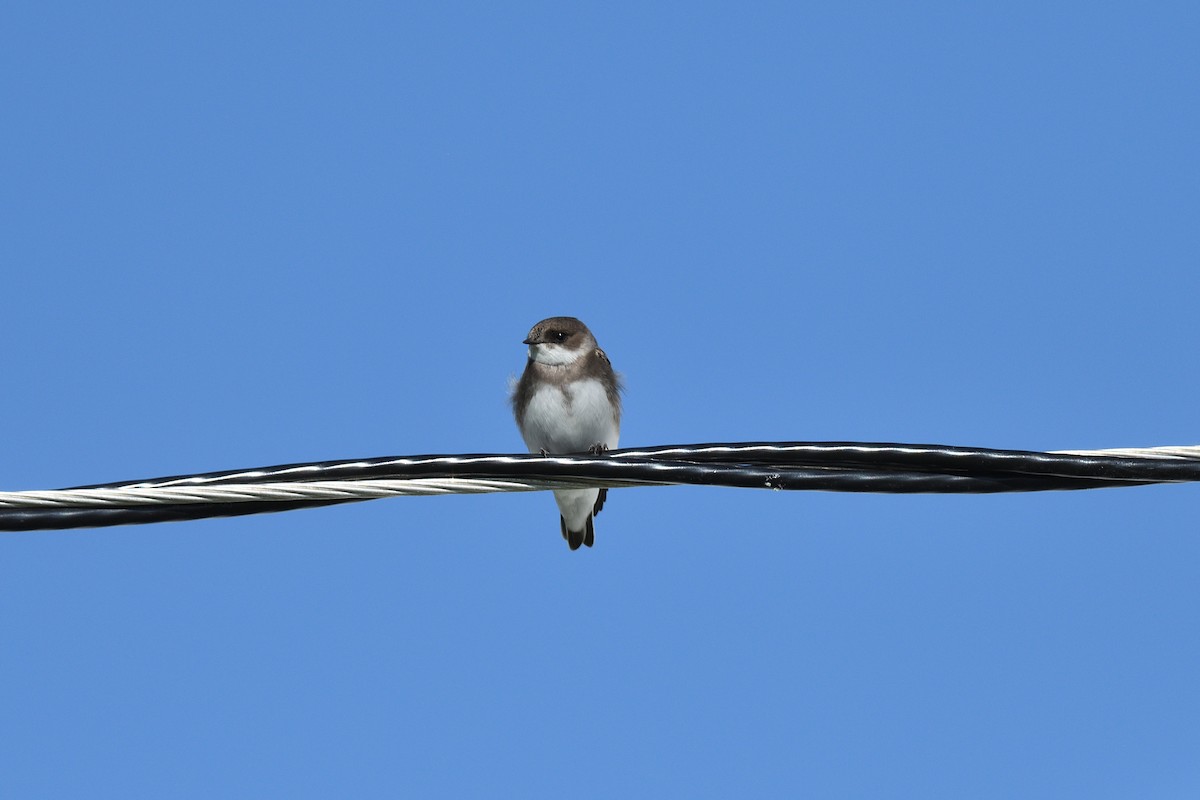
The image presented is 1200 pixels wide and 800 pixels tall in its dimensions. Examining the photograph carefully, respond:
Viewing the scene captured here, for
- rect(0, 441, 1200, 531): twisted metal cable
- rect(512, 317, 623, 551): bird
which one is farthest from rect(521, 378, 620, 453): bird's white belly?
rect(0, 441, 1200, 531): twisted metal cable

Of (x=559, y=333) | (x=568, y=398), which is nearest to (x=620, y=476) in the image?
(x=568, y=398)

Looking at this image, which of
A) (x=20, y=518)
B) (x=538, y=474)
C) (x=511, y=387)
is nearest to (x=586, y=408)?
(x=511, y=387)

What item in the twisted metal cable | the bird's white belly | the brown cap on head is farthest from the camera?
the brown cap on head

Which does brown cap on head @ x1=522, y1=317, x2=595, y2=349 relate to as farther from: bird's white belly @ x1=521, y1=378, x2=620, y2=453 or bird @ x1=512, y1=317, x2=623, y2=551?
bird's white belly @ x1=521, y1=378, x2=620, y2=453

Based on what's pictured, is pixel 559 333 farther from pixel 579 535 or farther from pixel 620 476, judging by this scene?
pixel 620 476

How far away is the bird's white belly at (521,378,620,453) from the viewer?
8.84m

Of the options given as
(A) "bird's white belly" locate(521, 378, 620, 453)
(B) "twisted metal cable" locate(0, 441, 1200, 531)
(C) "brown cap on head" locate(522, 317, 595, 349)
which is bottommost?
(B) "twisted metal cable" locate(0, 441, 1200, 531)

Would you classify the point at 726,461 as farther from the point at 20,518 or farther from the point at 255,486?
the point at 20,518

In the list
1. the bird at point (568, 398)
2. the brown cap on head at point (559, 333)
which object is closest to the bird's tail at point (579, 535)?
the bird at point (568, 398)

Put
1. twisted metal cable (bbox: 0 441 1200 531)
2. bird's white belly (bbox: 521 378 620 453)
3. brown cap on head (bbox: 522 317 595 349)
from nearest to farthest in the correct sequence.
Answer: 1. twisted metal cable (bbox: 0 441 1200 531)
2. bird's white belly (bbox: 521 378 620 453)
3. brown cap on head (bbox: 522 317 595 349)

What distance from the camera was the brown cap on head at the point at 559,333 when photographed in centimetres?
904

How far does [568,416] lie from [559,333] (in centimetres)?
61

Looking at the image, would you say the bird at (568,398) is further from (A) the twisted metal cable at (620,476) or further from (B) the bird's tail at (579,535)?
(A) the twisted metal cable at (620,476)

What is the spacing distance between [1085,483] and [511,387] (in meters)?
5.37
